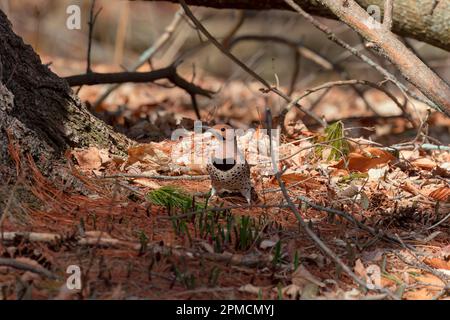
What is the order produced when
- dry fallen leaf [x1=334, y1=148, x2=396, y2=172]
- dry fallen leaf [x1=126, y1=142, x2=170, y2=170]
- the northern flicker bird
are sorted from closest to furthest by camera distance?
the northern flicker bird < dry fallen leaf [x1=126, y1=142, x2=170, y2=170] < dry fallen leaf [x1=334, y1=148, x2=396, y2=172]

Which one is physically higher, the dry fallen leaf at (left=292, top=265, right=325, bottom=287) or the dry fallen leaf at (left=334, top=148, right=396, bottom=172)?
the dry fallen leaf at (left=334, top=148, right=396, bottom=172)

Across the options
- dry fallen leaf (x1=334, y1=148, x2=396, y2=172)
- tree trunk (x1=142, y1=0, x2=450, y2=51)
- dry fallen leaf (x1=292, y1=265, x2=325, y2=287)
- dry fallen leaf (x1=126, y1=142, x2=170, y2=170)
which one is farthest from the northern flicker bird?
tree trunk (x1=142, y1=0, x2=450, y2=51)

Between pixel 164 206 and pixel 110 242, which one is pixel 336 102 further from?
pixel 110 242

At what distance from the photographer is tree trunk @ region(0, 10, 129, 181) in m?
3.19

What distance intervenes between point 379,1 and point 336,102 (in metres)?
4.12

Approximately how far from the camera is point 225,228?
3041mm

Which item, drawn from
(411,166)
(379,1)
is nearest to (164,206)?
(411,166)

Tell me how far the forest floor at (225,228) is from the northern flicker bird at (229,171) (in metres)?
0.07

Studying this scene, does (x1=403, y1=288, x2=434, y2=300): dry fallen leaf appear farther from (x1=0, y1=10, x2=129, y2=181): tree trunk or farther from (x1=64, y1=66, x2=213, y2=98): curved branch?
(x1=64, y1=66, x2=213, y2=98): curved branch

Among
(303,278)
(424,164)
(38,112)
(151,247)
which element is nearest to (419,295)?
(303,278)

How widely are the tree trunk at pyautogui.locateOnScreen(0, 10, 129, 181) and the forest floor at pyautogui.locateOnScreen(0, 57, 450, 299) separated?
88 millimetres

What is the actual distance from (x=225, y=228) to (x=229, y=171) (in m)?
0.46

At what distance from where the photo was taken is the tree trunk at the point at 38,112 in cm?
319

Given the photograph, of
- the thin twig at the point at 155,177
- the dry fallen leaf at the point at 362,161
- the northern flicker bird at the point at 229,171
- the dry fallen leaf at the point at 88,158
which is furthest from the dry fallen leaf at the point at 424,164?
the dry fallen leaf at the point at 88,158
